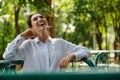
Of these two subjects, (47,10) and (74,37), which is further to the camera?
(74,37)

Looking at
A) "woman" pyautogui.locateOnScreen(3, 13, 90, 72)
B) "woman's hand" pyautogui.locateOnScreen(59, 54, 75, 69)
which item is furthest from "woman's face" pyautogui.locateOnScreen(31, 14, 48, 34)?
"woman's hand" pyautogui.locateOnScreen(59, 54, 75, 69)

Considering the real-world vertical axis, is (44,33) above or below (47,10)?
below

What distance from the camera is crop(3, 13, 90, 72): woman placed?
296 cm

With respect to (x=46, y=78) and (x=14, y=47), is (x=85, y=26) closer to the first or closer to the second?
(x=14, y=47)

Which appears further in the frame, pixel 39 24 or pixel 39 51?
pixel 39 24

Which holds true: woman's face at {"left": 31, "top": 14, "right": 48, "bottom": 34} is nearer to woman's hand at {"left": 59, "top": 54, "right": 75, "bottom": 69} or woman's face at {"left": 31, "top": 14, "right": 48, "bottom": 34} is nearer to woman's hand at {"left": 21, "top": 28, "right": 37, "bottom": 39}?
woman's hand at {"left": 21, "top": 28, "right": 37, "bottom": 39}

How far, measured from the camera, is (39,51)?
10.00 ft

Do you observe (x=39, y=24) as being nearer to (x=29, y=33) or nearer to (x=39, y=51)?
(x=29, y=33)

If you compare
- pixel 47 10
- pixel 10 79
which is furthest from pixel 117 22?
pixel 10 79

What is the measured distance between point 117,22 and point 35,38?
19445mm

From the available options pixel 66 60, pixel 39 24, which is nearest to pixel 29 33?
pixel 39 24

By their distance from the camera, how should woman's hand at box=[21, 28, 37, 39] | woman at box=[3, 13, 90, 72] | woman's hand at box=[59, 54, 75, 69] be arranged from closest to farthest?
1. woman's hand at box=[59, 54, 75, 69]
2. woman at box=[3, 13, 90, 72]
3. woman's hand at box=[21, 28, 37, 39]

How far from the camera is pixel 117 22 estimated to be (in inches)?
875

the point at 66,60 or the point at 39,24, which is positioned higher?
the point at 39,24
